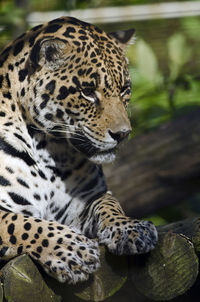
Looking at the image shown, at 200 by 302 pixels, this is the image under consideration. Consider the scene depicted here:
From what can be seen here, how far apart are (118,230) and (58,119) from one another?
0.86 metres

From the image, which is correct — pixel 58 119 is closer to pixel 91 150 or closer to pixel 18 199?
pixel 91 150

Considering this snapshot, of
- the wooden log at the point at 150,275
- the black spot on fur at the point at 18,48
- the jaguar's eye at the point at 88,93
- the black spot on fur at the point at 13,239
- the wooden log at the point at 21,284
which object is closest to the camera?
the wooden log at the point at 21,284

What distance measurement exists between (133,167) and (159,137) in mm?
457

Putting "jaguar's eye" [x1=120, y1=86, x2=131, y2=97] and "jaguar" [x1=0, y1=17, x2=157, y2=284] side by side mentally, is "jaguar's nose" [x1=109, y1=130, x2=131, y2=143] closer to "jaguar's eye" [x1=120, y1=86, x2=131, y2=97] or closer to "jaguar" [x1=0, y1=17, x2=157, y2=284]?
"jaguar" [x1=0, y1=17, x2=157, y2=284]

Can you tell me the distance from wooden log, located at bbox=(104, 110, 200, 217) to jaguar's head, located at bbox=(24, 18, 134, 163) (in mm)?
3201

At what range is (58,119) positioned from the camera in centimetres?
442

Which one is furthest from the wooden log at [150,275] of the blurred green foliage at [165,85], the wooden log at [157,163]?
the wooden log at [157,163]

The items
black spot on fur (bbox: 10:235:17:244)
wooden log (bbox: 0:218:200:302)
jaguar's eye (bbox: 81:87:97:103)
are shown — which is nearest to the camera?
wooden log (bbox: 0:218:200:302)

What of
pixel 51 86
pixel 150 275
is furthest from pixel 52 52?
pixel 150 275

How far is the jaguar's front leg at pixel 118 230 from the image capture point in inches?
149

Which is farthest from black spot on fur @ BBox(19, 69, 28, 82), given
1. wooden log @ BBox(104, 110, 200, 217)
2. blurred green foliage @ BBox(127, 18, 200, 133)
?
wooden log @ BBox(104, 110, 200, 217)

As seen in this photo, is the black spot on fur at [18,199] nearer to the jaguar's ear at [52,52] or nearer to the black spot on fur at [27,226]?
the black spot on fur at [27,226]

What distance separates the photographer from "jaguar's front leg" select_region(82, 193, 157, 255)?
3.78 m

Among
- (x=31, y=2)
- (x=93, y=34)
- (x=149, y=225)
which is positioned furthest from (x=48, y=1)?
(x=149, y=225)
